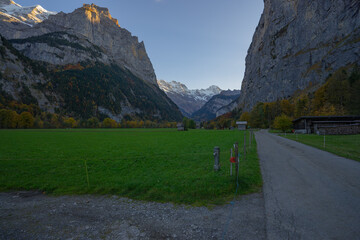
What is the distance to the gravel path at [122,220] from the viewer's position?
4.66 metres

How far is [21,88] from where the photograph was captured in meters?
157

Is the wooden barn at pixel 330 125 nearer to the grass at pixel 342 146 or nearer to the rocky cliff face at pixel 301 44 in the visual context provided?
the grass at pixel 342 146

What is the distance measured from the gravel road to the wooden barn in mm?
38223

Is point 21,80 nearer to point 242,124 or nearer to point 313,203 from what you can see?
point 242,124

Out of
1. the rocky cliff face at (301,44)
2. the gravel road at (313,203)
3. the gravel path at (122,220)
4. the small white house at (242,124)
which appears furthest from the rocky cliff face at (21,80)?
the rocky cliff face at (301,44)

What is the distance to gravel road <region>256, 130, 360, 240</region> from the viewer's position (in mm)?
4398

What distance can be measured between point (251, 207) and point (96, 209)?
5684 millimetres

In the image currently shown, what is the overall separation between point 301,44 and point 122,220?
548ft

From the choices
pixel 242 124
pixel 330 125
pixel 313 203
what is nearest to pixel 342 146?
pixel 242 124

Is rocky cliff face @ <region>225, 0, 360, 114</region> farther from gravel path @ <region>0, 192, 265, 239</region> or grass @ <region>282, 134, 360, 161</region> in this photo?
gravel path @ <region>0, 192, 265, 239</region>

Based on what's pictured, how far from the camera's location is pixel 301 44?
12950cm

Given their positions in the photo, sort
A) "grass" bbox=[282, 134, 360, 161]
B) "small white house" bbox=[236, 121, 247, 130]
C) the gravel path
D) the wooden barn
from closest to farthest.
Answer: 1. the gravel path
2. "small white house" bbox=[236, 121, 247, 130]
3. "grass" bbox=[282, 134, 360, 161]
4. the wooden barn

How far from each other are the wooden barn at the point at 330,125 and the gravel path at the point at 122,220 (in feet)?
149

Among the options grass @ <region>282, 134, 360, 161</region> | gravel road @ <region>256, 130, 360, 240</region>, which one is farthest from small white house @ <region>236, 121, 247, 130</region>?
grass @ <region>282, 134, 360, 161</region>
